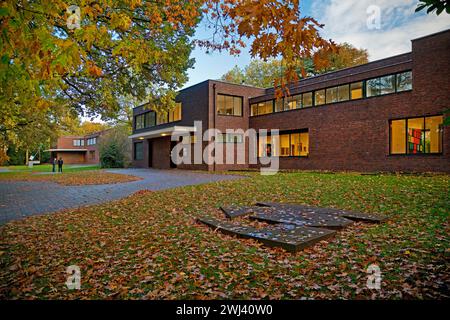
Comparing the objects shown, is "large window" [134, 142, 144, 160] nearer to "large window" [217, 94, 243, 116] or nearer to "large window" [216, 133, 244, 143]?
"large window" [216, 133, 244, 143]

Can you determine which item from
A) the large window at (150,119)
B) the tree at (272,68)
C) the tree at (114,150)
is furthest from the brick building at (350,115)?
the tree at (272,68)

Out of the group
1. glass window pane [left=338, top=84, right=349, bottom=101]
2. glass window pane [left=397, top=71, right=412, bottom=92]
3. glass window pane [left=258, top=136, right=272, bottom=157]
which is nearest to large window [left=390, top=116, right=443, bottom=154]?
glass window pane [left=397, top=71, right=412, bottom=92]

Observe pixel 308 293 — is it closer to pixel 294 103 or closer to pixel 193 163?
pixel 294 103

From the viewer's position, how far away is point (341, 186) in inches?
405

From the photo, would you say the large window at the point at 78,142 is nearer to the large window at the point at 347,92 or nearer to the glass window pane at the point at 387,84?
the large window at the point at 347,92

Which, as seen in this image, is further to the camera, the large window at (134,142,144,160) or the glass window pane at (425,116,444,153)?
the large window at (134,142,144,160)

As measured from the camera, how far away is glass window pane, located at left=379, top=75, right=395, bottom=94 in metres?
16.1

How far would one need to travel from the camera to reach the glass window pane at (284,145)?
22.3 meters

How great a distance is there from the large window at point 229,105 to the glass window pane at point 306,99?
19.5 feet

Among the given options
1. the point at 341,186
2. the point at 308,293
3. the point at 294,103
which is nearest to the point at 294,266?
the point at 308,293

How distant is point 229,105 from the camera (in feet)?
79.0

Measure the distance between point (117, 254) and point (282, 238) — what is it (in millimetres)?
2625

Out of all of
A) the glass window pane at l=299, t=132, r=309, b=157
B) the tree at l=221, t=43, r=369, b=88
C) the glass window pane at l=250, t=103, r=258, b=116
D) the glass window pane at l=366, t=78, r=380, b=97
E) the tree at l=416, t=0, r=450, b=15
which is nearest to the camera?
the tree at l=416, t=0, r=450, b=15

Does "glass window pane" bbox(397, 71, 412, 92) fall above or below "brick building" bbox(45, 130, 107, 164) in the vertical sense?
above
